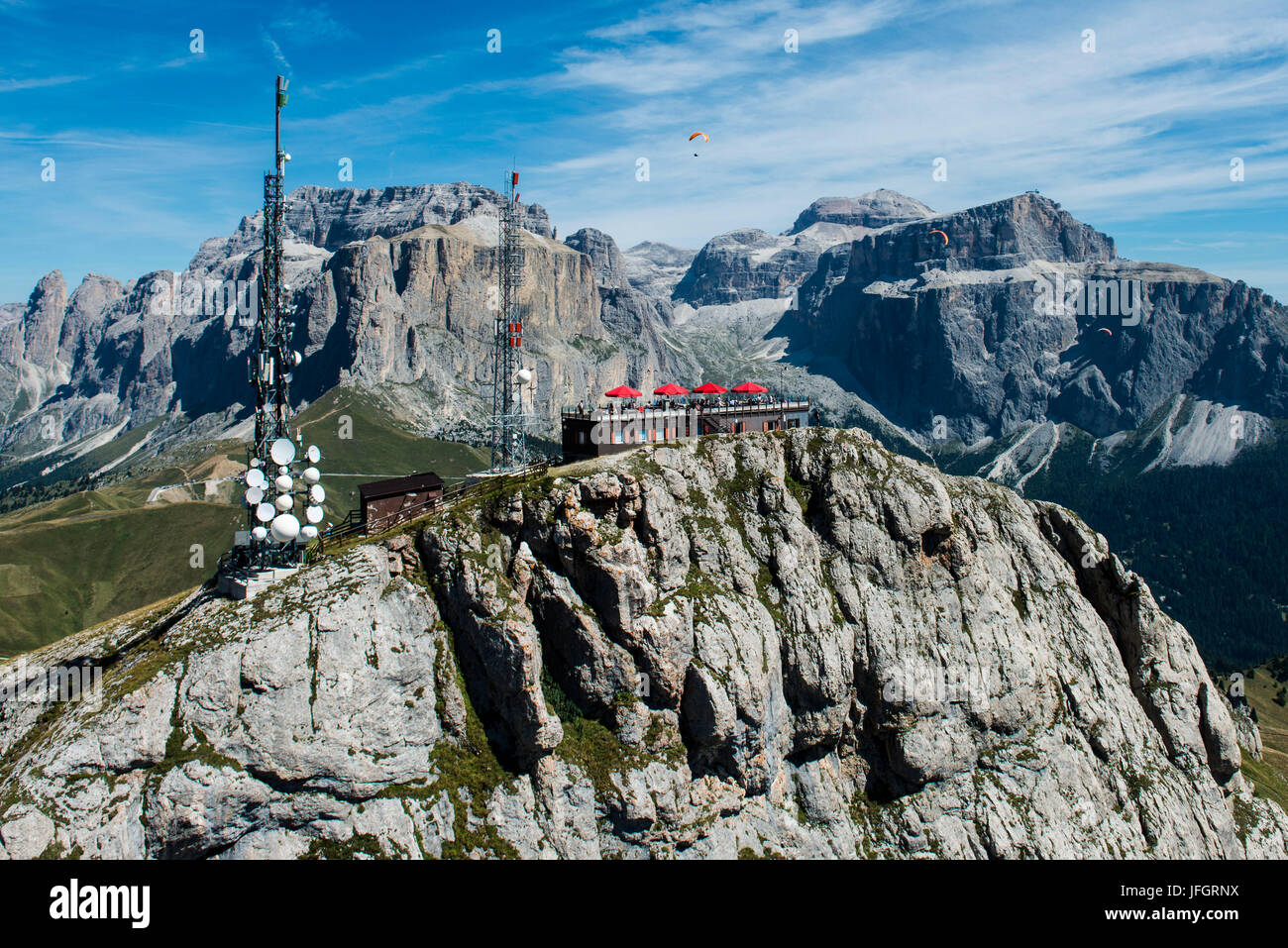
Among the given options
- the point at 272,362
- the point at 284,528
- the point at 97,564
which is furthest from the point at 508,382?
the point at 97,564

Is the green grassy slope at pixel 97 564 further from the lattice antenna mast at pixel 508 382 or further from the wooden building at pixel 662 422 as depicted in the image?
the wooden building at pixel 662 422

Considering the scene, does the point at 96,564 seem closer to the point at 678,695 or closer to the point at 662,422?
the point at 662,422

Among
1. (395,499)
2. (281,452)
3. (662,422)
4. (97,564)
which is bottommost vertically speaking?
(97,564)

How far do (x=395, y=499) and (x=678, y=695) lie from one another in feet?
82.9

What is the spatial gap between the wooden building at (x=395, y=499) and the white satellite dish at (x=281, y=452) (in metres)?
5.70

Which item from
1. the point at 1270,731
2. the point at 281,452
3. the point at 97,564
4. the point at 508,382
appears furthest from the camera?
the point at 97,564

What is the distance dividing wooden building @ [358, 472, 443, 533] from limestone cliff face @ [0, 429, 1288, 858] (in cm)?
311

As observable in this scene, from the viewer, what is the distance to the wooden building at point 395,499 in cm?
5556

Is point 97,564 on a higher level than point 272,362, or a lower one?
lower

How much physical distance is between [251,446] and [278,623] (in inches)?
517

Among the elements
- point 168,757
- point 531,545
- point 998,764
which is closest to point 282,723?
point 168,757

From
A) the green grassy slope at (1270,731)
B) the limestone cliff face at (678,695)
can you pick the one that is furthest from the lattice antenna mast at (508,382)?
the green grassy slope at (1270,731)

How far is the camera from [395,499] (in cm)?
5884
